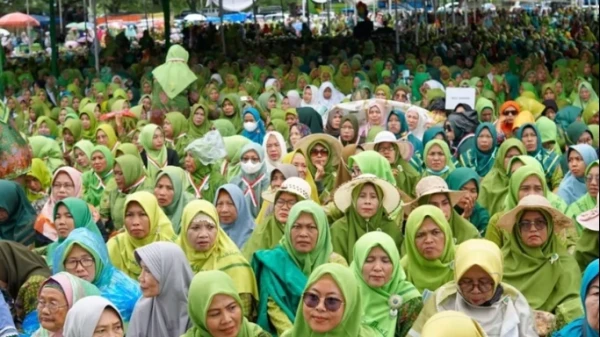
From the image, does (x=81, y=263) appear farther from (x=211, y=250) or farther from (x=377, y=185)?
(x=377, y=185)

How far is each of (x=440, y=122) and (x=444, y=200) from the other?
220 inches

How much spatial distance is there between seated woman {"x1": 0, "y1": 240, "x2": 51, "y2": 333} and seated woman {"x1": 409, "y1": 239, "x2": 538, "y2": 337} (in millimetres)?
1972

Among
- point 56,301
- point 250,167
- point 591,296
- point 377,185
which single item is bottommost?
point 250,167

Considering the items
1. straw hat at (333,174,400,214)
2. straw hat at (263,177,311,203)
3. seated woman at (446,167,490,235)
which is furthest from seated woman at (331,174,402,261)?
seated woman at (446,167,490,235)

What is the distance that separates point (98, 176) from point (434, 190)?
358 cm

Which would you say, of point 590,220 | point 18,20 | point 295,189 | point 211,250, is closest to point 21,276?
point 211,250

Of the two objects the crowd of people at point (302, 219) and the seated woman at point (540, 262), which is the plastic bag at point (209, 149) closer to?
the crowd of people at point (302, 219)

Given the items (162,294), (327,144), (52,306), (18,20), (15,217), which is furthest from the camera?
(18,20)

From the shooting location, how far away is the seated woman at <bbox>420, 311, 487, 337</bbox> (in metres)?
4.31

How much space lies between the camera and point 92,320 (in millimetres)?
Result: 5031

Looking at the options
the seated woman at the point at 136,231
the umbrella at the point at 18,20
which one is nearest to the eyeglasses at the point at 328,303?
the seated woman at the point at 136,231

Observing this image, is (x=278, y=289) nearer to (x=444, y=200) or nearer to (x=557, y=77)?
(x=444, y=200)

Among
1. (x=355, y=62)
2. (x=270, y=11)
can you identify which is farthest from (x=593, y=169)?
(x=270, y=11)

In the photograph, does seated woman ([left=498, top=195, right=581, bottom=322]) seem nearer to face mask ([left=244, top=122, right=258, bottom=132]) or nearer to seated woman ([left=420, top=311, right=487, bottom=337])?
seated woman ([left=420, top=311, right=487, bottom=337])
